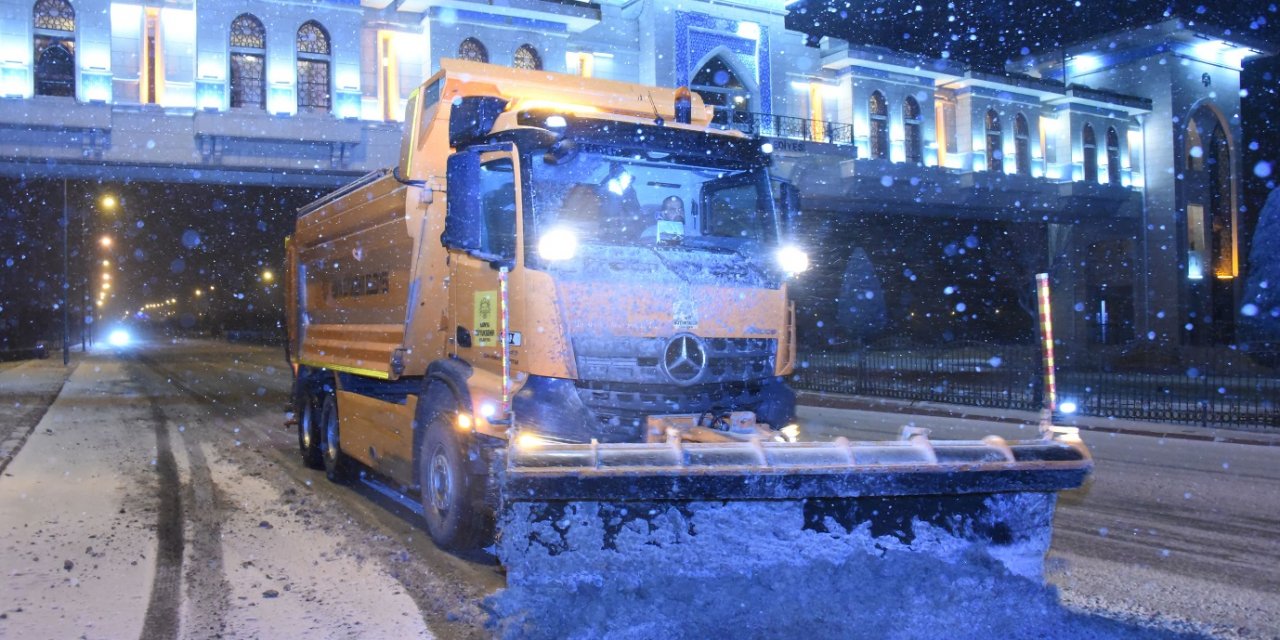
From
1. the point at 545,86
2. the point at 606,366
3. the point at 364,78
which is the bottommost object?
the point at 606,366

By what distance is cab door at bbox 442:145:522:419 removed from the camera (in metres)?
6.49

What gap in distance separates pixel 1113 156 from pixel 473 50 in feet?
100.0

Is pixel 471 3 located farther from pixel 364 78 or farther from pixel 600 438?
pixel 600 438

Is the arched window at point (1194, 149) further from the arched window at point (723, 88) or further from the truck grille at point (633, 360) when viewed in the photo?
the truck grille at point (633, 360)

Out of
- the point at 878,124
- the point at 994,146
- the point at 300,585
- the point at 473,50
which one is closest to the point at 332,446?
the point at 300,585

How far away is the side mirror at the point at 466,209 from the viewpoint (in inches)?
260

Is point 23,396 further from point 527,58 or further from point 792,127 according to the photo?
point 792,127

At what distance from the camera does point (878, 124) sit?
1495 inches

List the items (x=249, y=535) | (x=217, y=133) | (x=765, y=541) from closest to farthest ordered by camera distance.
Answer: (x=765, y=541)
(x=249, y=535)
(x=217, y=133)

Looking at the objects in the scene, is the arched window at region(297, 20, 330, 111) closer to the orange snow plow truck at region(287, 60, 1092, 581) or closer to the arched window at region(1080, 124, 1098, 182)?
the orange snow plow truck at region(287, 60, 1092, 581)

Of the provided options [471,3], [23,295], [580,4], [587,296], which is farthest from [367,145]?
[23,295]

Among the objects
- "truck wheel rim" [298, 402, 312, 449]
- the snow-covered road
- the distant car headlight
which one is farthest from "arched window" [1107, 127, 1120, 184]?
the distant car headlight

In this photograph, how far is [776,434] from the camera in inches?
258

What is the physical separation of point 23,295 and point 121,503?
43.7 m
